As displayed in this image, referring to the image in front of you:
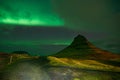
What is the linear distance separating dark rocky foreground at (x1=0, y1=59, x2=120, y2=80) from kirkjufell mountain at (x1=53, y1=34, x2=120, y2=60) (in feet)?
176

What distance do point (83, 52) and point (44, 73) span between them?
7826 cm

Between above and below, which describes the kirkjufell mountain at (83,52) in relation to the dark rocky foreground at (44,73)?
above

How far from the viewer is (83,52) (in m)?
163

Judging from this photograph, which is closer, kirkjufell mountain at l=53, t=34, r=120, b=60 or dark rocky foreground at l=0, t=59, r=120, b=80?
dark rocky foreground at l=0, t=59, r=120, b=80

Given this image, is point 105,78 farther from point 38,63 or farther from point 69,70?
point 38,63

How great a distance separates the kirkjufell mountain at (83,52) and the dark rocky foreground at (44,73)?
5350 cm

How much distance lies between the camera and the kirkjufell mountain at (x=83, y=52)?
153 meters

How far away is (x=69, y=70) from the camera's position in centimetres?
9169

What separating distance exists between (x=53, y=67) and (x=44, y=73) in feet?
19.2

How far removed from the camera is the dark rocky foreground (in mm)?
82000

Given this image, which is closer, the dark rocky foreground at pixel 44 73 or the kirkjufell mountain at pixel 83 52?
the dark rocky foreground at pixel 44 73

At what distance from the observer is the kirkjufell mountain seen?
6029 inches

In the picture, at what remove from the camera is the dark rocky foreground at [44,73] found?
82.0 meters

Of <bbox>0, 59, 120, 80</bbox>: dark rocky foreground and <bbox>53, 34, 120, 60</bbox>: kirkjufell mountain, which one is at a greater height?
<bbox>53, 34, 120, 60</bbox>: kirkjufell mountain
